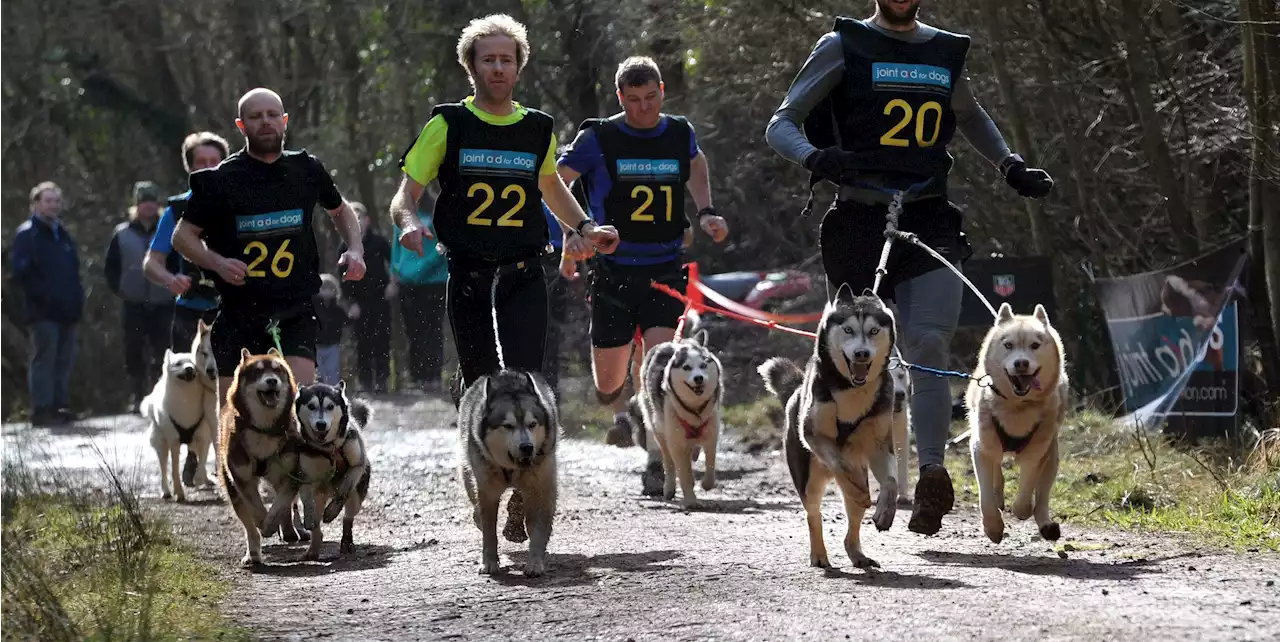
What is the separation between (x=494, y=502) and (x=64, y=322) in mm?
13044

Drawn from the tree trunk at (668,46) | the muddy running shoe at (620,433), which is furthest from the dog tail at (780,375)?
the tree trunk at (668,46)

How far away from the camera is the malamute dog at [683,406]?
34.2ft

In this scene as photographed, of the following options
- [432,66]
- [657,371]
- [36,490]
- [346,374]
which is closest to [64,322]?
[346,374]

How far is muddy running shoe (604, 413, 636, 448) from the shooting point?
521 inches

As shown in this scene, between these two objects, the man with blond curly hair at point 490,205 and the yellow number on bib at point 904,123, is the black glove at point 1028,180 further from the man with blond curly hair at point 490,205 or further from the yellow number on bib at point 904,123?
the man with blond curly hair at point 490,205

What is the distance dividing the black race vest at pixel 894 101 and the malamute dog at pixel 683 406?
3.08 m

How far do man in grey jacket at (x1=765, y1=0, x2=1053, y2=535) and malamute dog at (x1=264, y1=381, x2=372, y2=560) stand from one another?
2423 mm

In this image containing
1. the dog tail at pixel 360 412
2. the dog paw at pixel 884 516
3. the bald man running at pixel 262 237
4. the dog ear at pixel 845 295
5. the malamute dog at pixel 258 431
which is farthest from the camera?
the dog tail at pixel 360 412

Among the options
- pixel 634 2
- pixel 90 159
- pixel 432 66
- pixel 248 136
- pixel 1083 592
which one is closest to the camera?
pixel 1083 592

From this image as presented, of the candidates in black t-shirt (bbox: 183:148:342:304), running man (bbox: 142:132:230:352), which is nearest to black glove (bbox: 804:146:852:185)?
black t-shirt (bbox: 183:148:342:304)

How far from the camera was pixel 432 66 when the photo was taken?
20.8 meters

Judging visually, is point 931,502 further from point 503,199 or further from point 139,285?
point 139,285

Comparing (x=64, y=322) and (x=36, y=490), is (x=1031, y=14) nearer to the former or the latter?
(x=36, y=490)

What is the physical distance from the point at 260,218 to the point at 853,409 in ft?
11.4
